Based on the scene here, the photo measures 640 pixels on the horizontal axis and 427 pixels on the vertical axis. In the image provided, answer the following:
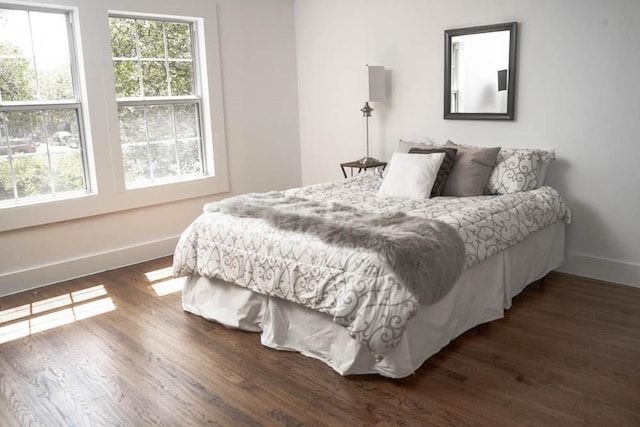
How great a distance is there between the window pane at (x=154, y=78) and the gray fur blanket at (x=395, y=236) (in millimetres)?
1892

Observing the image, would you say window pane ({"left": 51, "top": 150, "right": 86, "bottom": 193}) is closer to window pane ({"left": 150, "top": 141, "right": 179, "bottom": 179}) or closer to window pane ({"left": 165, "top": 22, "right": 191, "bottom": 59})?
window pane ({"left": 150, "top": 141, "right": 179, "bottom": 179})

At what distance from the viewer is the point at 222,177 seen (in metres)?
5.10

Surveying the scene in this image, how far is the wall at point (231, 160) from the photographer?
4086mm

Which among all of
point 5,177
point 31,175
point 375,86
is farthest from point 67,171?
point 375,86

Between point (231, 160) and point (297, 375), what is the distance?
117 inches

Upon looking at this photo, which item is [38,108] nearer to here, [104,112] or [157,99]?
[104,112]

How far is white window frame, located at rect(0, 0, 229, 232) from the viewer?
405 centimetres

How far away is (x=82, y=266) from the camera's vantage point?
4289 millimetres

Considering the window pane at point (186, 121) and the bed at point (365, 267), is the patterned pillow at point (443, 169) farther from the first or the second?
the window pane at point (186, 121)

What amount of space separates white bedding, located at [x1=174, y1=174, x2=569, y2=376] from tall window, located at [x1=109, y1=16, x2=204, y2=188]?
60.5 inches

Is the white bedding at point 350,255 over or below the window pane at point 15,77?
below

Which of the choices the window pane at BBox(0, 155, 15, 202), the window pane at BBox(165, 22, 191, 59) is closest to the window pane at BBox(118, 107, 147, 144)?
the window pane at BBox(165, 22, 191, 59)

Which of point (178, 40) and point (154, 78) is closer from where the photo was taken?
point (154, 78)

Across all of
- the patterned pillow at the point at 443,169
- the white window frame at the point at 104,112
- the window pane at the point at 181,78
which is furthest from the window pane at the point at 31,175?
the patterned pillow at the point at 443,169
